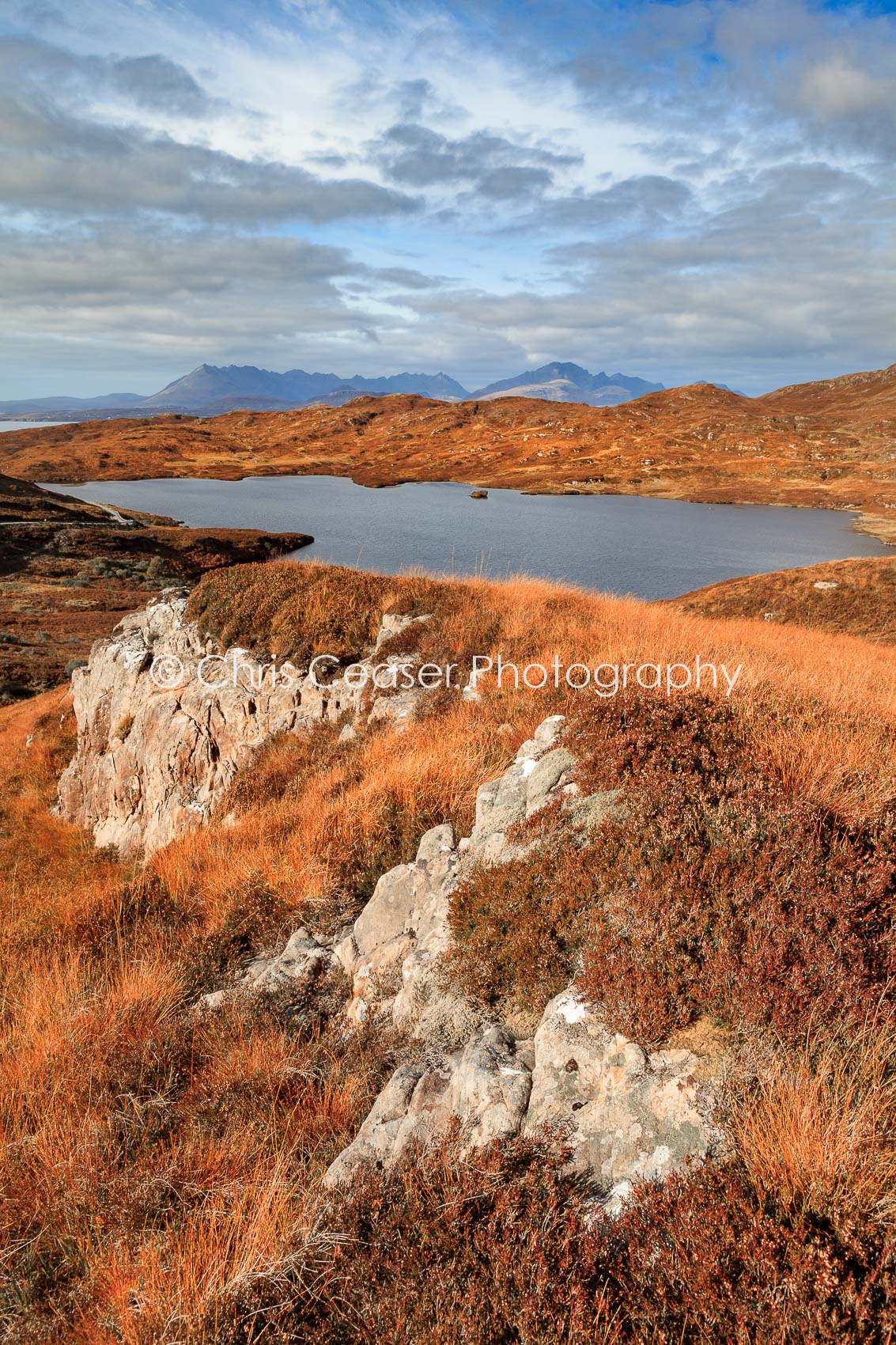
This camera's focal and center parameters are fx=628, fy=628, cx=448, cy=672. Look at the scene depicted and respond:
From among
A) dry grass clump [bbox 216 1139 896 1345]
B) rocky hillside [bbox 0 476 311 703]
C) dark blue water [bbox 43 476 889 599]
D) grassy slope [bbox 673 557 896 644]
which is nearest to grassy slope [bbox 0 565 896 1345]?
dry grass clump [bbox 216 1139 896 1345]

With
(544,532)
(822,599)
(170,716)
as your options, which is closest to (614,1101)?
(170,716)

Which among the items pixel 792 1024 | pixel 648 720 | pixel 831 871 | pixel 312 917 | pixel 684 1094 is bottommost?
pixel 312 917

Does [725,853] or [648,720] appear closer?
[725,853]

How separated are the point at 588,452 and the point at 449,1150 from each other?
A: 14624 cm

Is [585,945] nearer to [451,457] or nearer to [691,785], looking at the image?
[691,785]

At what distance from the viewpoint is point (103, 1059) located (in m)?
4.68

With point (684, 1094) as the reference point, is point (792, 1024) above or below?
above

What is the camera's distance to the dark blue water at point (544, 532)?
123 ft

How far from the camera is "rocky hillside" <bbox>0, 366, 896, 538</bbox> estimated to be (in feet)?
337

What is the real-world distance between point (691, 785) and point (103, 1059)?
16.2 ft

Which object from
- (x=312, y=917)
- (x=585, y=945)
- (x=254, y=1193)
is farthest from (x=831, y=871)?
(x=312, y=917)

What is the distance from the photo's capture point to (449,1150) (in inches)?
133

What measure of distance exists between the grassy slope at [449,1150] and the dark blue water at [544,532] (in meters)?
12.0

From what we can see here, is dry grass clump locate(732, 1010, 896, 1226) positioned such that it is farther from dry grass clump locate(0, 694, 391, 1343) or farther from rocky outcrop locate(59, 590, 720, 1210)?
dry grass clump locate(0, 694, 391, 1343)
